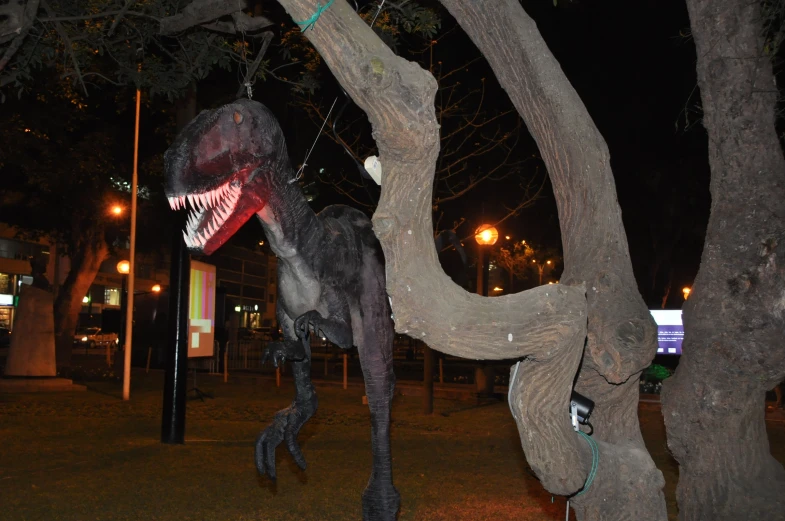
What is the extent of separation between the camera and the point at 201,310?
11430 mm

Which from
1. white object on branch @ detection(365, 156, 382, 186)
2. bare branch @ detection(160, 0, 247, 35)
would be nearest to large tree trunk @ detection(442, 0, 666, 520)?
white object on branch @ detection(365, 156, 382, 186)

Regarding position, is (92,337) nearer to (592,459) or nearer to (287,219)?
(287,219)

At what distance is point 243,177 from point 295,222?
43 centimetres

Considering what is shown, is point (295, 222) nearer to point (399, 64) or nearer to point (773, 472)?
point (399, 64)

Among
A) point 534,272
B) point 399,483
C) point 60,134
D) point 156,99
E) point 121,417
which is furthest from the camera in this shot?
point 534,272

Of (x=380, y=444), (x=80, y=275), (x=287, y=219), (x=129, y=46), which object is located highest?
(x=129, y=46)

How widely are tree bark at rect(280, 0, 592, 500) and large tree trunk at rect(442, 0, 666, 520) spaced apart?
0.59 m

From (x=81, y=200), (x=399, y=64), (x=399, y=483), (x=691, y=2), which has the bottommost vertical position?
(x=399, y=483)

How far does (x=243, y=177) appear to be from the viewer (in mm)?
3637

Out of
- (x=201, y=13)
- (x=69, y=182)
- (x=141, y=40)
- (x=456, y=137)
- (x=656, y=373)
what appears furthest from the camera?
(x=69, y=182)

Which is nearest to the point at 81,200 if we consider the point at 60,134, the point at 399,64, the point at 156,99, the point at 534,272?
the point at 60,134

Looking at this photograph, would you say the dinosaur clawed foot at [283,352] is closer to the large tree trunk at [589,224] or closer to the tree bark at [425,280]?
the tree bark at [425,280]

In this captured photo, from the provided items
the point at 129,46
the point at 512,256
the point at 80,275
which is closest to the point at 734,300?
the point at 129,46

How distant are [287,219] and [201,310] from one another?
7.92 metres
